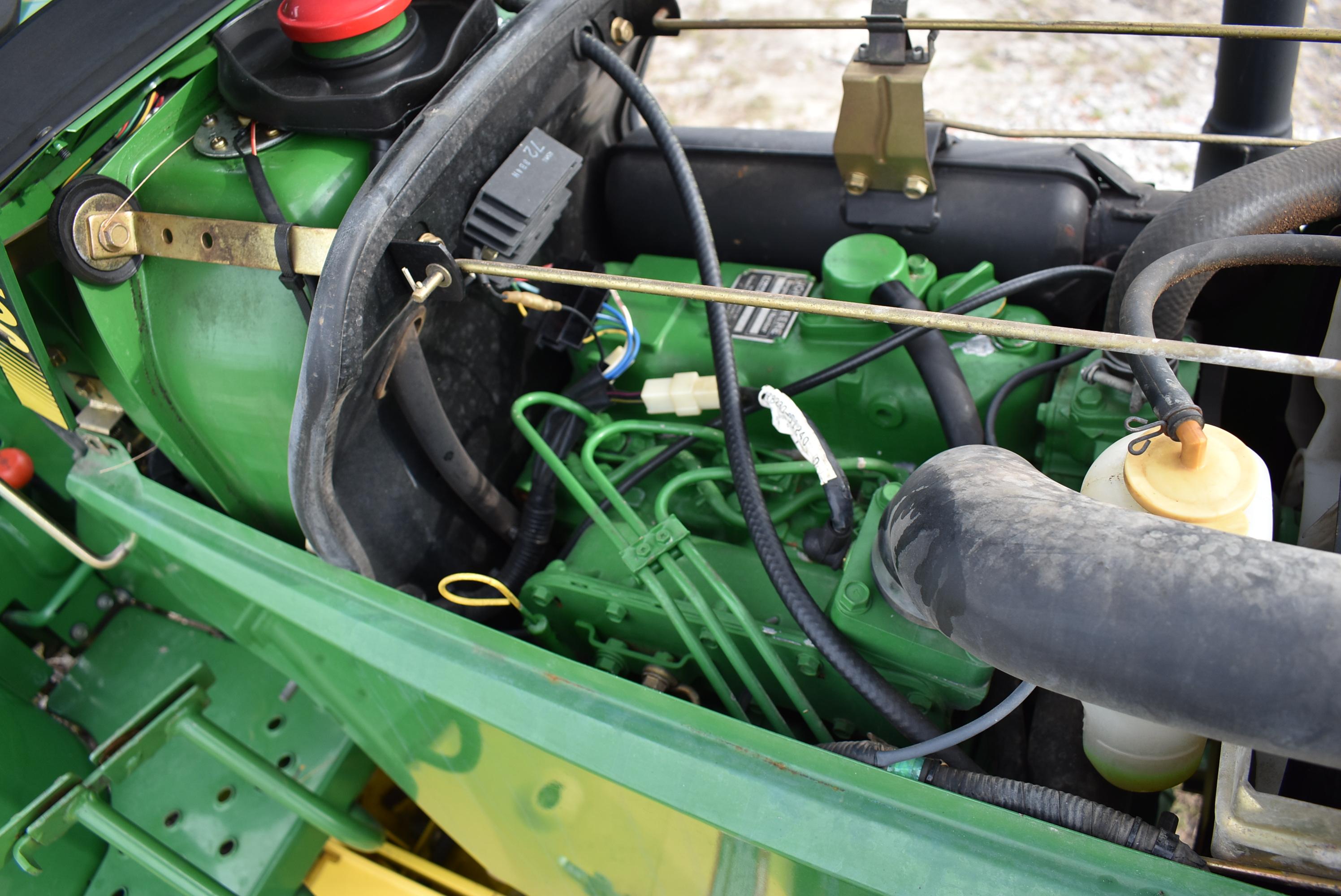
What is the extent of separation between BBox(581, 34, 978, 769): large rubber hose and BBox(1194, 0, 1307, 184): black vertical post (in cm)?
102

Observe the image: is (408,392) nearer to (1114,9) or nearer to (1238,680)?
(1238,680)

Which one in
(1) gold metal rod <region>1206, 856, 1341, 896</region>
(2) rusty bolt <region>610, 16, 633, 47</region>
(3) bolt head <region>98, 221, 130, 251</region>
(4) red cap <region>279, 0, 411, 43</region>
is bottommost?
(1) gold metal rod <region>1206, 856, 1341, 896</region>

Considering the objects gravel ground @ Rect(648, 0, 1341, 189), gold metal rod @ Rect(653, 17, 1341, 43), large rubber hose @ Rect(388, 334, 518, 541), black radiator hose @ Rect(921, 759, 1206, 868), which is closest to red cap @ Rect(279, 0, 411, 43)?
large rubber hose @ Rect(388, 334, 518, 541)

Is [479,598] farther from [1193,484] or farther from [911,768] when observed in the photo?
[1193,484]

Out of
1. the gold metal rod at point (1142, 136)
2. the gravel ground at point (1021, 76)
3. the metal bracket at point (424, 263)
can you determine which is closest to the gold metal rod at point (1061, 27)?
the gold metal rod at point (1142, 136)

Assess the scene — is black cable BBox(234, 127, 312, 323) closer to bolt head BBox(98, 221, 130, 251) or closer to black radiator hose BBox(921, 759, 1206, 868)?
bolt head BBox(98, 221, 130, 251)

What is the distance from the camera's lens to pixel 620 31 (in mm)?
1374

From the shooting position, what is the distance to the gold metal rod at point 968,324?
2.33 ft

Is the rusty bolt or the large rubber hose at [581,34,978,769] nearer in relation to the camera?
the large rubber hose at [581,34,978,769]

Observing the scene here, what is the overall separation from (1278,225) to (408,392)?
3.54 ft

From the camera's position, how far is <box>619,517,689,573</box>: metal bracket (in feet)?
3.76

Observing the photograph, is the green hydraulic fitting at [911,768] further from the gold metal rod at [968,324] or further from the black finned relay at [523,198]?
the black finned relay at [523,198]

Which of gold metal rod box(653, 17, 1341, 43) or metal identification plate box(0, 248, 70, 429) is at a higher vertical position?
gold metal rod box(653, 17, 1341, 43)

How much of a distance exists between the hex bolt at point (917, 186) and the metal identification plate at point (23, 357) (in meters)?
1.21
